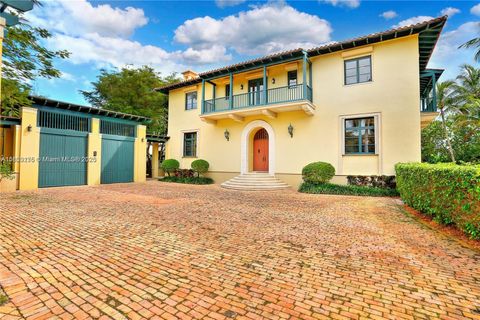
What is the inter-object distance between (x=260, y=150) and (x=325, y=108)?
4482 mm

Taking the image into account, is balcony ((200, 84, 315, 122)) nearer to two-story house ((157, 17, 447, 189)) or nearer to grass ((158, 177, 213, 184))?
two-story house ((157, 17, 447, 189))

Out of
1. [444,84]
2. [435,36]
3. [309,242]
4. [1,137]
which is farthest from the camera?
[444,84]

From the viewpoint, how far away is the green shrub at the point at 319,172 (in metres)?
10.9

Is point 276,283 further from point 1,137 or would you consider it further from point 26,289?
point 1,137

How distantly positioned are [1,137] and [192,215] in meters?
11.5

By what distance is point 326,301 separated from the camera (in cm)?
232

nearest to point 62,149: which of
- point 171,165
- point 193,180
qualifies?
point 171,165

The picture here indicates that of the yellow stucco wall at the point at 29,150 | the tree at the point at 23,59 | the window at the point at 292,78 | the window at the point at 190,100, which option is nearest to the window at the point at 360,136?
the window at the point at 292,78

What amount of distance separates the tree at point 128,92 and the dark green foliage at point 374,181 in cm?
1739

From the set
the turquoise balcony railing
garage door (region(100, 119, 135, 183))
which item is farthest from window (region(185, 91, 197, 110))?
garage door (region(100, 119, 135, 183))

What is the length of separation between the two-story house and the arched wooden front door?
6cm

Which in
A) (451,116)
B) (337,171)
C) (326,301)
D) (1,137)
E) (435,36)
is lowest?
(326,301)

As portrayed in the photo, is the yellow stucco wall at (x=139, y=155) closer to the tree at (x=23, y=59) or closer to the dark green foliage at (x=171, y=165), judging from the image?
the dark green foliage at (x=171, y=165)

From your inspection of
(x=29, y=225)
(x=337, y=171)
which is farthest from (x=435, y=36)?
(x=29, y=225)
